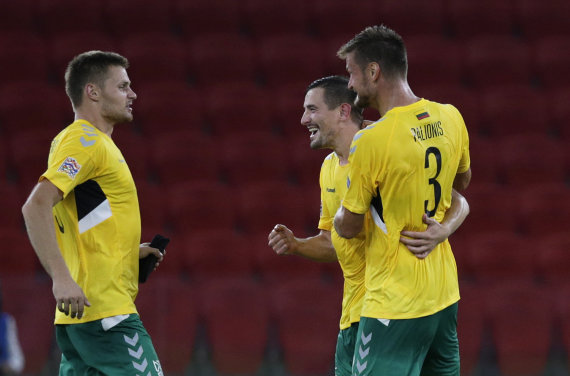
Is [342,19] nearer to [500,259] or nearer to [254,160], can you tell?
[254,160]

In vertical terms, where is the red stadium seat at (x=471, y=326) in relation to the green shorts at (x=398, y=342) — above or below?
below

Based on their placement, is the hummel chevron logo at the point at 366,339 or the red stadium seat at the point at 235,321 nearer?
the hummel chevron logo at the point at 366,339

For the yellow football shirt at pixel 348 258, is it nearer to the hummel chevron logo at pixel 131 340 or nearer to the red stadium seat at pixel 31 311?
the hummel chevron logo at pixel 131 340

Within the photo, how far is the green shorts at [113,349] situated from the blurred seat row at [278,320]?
336 cm

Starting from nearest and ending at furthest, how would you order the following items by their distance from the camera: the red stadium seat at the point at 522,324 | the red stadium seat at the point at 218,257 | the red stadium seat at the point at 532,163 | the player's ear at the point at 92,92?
the player's ear at the point at 92,92
the red stadium seat at the point at 522,324
the red stadium seat at the point at 218,257
the red stadium seat at the point at 532,163

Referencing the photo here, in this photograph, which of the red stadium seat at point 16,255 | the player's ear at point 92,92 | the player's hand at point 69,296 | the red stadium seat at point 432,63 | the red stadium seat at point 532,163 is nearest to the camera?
the player's hand at point 69,296

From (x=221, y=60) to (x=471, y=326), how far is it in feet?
17.4

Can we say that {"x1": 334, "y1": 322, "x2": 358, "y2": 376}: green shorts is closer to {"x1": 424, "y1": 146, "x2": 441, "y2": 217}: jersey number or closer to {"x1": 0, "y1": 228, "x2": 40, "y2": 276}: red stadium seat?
{"x1": 424, "y1": 146, "x2": 441, "y2": 217}: jersey number

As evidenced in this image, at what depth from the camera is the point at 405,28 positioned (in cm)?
1155

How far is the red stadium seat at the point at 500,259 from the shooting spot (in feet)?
27.0

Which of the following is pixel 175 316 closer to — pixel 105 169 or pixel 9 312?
pixel 9 312

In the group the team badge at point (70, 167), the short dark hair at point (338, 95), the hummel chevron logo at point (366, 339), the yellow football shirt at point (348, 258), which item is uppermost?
the short dark hair at point (338, 95)

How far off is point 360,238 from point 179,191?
4.96 m

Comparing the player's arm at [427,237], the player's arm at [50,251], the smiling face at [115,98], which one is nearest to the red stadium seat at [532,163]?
the player's arm at [427,237]
